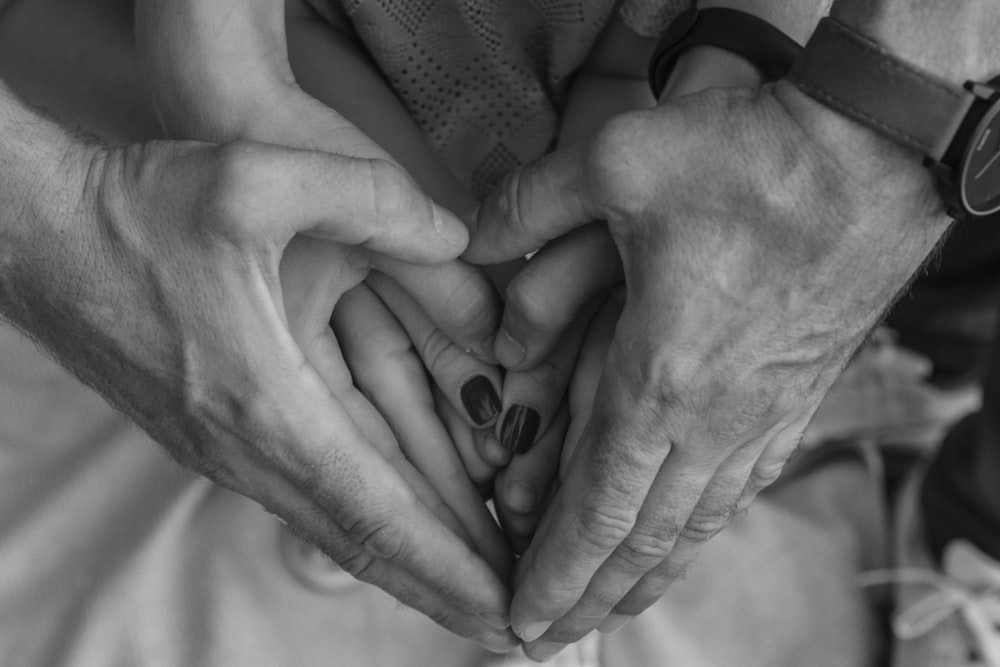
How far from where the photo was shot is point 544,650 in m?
0.90

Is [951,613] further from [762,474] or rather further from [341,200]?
[341,200]

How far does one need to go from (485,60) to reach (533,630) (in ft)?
1.74

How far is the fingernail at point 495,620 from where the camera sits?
2.77 ft

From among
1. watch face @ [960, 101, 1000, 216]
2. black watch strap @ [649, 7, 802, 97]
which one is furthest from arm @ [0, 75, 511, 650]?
watch face @ [960, 101, 1000, 216]

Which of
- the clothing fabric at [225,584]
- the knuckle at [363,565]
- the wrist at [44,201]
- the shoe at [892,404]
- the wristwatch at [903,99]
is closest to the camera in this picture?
the wristwatch at [903,99]

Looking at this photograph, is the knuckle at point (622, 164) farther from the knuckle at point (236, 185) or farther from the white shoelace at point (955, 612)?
the white shoelace at point (955, 612)

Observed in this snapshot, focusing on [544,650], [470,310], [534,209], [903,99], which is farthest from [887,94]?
[544,650]

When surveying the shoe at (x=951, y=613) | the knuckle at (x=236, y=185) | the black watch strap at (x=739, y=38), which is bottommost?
the shoe at (x=951, y=613)

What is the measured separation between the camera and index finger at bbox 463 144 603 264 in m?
0.70

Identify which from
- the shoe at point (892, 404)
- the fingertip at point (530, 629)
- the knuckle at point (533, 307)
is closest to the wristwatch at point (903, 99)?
the knuckle at point (533, 307)

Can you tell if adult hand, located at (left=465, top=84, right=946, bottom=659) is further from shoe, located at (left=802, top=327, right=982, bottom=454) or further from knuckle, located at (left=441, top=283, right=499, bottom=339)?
shoe, located at (left=802, top=327, right=982, bottom=454)

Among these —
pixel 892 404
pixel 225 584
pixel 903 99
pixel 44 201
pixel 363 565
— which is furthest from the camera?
pixel 892 404

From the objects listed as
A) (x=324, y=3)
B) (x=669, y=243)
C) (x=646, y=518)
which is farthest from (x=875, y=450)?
(x=324, y=3)

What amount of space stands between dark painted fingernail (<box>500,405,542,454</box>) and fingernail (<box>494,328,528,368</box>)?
0.04m
